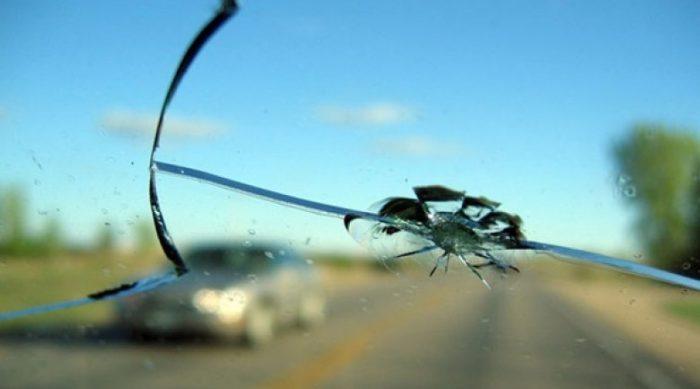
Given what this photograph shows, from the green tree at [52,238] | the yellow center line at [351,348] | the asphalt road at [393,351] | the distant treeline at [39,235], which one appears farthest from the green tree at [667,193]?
the green tree at [52,238]

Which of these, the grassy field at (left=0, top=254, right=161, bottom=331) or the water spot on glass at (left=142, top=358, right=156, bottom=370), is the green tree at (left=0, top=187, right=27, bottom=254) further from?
the water spot on glass at (left=142, top=358, right=156, bottom=370)

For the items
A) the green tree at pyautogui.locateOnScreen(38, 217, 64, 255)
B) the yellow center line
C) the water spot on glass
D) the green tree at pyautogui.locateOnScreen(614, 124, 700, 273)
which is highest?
the green tree at pyautogui.locateOnScreen(614, 124, 700, 273)

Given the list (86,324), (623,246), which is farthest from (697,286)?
(86,324)

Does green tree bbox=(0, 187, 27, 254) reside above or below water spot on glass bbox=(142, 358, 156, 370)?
above

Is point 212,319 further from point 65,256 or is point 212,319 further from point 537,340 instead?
point 537,340

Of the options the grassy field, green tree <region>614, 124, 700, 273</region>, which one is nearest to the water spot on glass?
the grassy field

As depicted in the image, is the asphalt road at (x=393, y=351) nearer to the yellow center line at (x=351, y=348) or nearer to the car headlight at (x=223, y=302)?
the yellow center line at (x=351, y=348)
